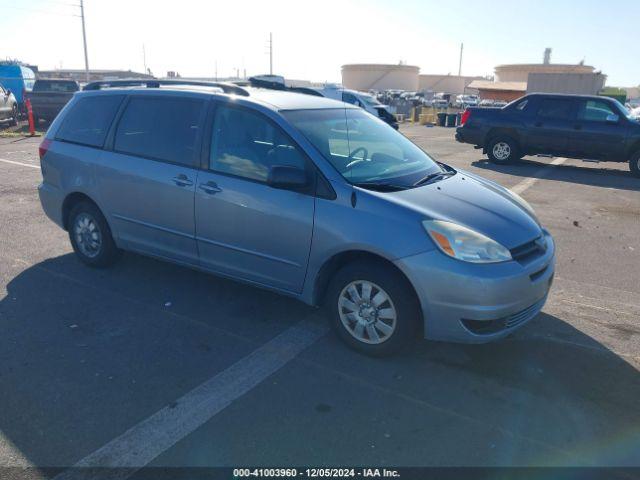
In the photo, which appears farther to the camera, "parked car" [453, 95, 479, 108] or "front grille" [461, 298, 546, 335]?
"parked car" [453, 95, 479, 108]

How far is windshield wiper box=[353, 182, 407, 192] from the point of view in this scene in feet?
12.7

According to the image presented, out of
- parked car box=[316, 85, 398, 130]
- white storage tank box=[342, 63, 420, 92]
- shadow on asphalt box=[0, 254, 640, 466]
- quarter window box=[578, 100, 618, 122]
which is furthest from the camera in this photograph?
white storage tank box=[342, 63, 420, 92]

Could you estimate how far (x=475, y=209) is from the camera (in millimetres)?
3900

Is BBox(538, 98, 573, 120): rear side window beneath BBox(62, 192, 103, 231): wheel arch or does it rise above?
above

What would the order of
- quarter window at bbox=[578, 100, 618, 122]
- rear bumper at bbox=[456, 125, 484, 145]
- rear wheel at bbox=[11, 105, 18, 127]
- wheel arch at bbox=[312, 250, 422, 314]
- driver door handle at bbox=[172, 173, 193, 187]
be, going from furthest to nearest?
rear wheel at bbox=[11, 105, 18, 127]
rear bumper at bbox=[456, 125, 484, 145]
quarter window at bbox=[578, 100, 618, 122]
driver door handle at bbox=[172, 173, 193, 187]
wheel arch at bbox=[312, 250, 422, 314]

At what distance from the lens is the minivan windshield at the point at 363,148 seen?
4.07m

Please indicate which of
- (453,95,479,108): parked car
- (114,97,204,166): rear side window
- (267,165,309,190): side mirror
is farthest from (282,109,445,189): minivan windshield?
(453,95,479,108): parked car

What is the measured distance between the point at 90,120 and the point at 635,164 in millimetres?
12029

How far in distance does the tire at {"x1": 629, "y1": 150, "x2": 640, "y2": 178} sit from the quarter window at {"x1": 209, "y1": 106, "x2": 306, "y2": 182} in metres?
11.3

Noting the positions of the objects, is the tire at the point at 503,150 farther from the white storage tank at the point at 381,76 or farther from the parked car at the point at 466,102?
the white storage tank at the point at 381,76

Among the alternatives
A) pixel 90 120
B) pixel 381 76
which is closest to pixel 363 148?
pixel 90 120

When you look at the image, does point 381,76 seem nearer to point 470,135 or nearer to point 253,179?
point 470,135

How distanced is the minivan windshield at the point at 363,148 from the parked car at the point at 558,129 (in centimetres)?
944

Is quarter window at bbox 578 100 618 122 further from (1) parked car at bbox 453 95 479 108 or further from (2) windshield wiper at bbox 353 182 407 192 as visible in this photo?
(1) parked car at bbox 453 95 479 108
